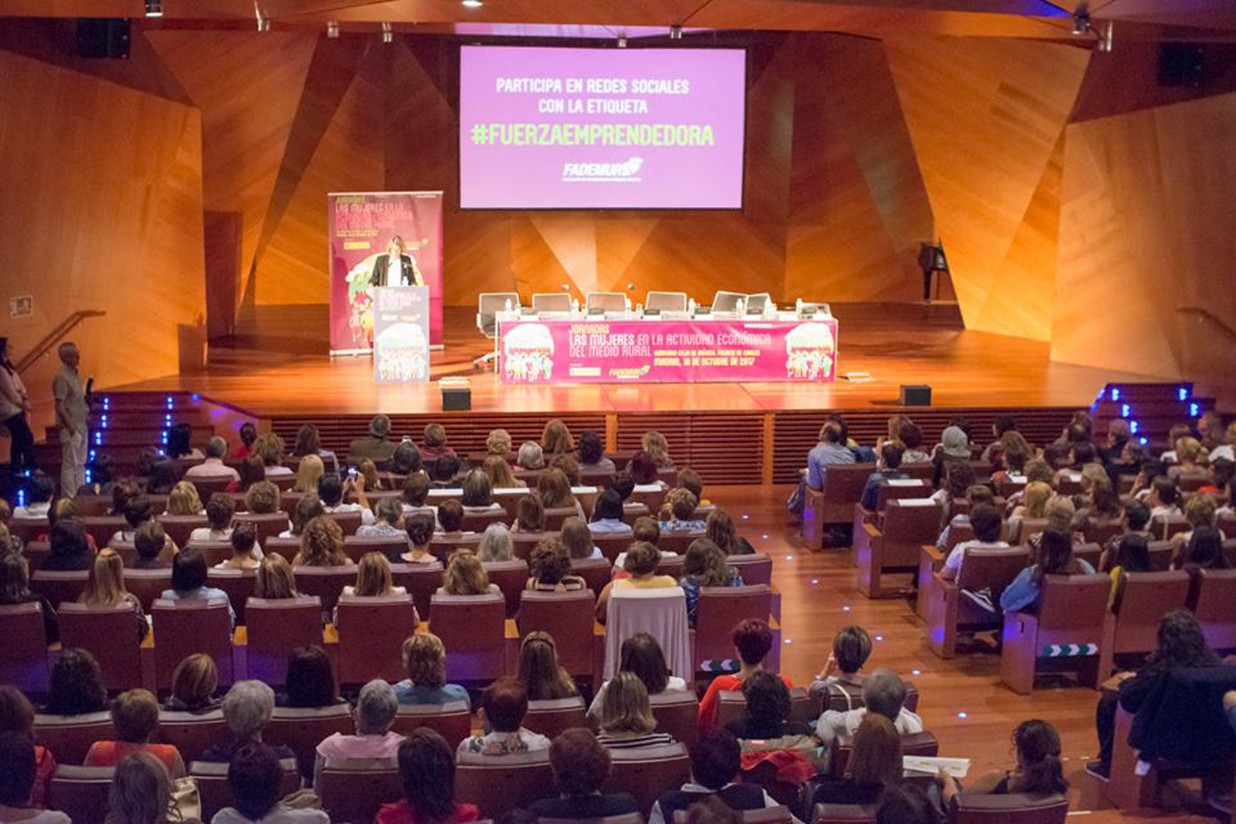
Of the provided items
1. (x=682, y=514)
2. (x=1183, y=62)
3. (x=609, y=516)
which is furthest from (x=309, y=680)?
(x=1183, y=62)

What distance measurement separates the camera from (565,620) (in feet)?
20.6

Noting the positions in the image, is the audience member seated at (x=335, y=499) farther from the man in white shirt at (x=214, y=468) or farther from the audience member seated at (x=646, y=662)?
the audience member seated at (x=646, y=662)

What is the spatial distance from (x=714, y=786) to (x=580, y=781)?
16.1 inches

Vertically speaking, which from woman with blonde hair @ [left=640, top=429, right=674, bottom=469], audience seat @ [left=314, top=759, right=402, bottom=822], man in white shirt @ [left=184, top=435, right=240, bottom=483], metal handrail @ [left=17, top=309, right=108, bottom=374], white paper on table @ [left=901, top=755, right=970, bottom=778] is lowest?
audience seat @ [left=314, top=759, right=402, bottom=822]

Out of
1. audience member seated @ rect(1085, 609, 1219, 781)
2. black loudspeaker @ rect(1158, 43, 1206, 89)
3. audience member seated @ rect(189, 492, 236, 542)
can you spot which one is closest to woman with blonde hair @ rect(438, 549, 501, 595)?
audience member seated @ rect(189, 492, 236, 542)

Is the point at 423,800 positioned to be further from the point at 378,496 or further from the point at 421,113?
the point at 421,113

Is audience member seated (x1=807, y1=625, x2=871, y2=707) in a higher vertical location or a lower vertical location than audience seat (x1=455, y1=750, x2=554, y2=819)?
higher

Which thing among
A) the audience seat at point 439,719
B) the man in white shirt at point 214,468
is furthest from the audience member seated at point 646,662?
the man in white shirt at point 214,468

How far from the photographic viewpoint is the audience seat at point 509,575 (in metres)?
6.64

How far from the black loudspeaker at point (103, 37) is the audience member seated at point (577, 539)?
7.32 meters

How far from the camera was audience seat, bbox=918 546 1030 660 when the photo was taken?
7.19 m

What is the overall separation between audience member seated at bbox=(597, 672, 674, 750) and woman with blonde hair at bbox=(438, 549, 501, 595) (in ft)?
5.16

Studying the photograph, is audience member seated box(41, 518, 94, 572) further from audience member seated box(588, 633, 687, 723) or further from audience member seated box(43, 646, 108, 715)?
audience member seated box(588, 633, 687, 723)

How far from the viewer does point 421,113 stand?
1842cm
